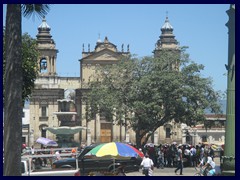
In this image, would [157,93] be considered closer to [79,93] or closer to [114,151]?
[114,151]

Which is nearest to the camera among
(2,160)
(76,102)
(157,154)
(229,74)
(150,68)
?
(2,160)

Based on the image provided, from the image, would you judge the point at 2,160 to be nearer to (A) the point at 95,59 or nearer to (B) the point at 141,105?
(B) the point at 141,105

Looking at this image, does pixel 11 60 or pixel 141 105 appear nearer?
pixel 11 60

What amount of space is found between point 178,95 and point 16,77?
23.1m

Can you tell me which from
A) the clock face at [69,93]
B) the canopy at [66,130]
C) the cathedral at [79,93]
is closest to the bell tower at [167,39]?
the cathedral at [79,93]

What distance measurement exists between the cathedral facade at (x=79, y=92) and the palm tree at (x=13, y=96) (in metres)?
59.6

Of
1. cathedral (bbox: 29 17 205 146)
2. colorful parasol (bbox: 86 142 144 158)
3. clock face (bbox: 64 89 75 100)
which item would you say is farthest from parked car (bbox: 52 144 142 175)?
clock face (bbox: 64 89 75 100)

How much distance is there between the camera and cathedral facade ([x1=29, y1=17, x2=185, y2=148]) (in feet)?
246

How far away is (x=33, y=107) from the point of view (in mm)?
77500

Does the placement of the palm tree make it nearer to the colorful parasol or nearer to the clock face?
the colorful parasol

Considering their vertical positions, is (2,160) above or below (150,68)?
below

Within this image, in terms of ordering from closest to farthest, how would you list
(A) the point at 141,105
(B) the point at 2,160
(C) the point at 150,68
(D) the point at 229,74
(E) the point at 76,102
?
1. (B) the point at 2,160
2. (D) the point at 229,74
3. (A) the point at 141,105
4. (C) the point at 150,68
5. (E) the point at 76,102

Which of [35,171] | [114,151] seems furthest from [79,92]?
[35,171]

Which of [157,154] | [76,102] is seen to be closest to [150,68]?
[157,154]
